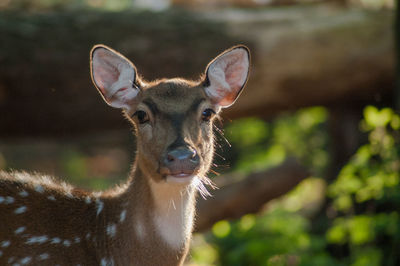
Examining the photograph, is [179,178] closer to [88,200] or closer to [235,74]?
[88,200]

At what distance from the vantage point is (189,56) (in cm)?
727

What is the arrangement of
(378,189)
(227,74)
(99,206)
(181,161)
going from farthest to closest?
Result: (378,189) < (227,74) < (99,206) < (181,161)

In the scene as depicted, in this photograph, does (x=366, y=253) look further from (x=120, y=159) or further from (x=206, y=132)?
(x=120, y=159)

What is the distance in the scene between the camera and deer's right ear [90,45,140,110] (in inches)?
163

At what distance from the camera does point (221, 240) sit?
732 cm

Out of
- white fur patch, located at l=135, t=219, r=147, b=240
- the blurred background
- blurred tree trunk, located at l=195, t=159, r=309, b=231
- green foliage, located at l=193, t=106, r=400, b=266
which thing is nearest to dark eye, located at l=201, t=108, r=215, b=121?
white fur patch, located at l=135, t=219, r=147, b=240

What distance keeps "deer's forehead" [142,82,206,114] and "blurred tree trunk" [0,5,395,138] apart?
3.03m

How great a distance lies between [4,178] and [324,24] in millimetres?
5173

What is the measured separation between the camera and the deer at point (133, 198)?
12.5 ft

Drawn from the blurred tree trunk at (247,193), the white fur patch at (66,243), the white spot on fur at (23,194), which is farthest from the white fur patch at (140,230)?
the blurred tree trunk at (247,193)

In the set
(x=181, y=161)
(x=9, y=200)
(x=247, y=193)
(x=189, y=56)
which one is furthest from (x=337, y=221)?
(x=9, y=200)

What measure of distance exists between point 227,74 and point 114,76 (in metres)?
0.91

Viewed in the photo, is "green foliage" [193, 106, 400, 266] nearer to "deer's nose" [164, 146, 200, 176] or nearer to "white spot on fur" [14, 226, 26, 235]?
"deer's nose" [164, 146, 200, 176]

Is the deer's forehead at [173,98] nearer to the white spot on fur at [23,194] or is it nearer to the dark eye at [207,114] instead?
the dark eye at [207,114]
